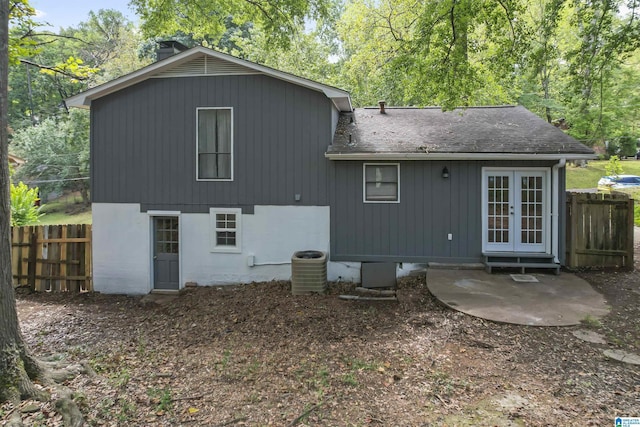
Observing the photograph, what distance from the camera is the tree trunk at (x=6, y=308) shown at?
354cm

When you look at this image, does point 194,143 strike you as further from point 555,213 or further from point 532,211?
point 555,213

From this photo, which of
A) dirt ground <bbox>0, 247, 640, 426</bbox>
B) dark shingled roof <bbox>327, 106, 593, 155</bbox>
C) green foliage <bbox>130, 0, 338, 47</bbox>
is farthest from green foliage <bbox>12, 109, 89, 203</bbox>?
dark shingled roof <bbox>327, 106, 593, 155</bbox>

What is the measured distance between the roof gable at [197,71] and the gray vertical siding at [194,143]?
5.7 inches

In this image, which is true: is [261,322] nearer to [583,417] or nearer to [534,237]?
[583,417]

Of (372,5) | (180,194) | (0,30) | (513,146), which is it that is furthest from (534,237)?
(372,5)

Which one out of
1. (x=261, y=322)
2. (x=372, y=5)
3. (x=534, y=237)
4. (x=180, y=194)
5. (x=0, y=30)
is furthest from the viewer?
(x=372, y=5)

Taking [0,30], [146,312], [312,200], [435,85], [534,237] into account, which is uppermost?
[435,85]

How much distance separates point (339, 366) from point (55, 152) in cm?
2921

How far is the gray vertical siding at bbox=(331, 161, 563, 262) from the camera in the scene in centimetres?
834

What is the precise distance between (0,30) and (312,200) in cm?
579

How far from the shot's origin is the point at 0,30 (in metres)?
3.92

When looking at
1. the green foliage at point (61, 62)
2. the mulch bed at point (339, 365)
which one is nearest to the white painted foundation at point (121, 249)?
the mulch bed at point (339, 365)

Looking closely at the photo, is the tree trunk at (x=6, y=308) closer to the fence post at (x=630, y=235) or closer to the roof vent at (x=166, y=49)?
the roof vent at (x=166, y=49)

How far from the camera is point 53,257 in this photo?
9.23m
